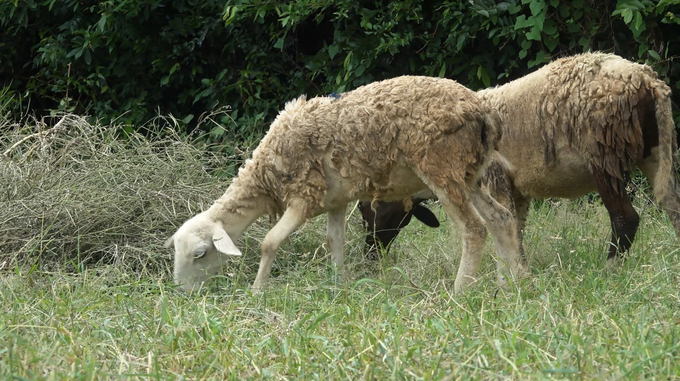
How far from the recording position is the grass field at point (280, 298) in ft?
11.6

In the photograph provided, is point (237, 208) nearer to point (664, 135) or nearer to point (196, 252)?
point (196, 252)

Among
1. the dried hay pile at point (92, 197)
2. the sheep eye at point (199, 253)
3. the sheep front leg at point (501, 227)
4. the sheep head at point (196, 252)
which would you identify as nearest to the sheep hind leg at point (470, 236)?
the sheep front leg at point (501, 227)

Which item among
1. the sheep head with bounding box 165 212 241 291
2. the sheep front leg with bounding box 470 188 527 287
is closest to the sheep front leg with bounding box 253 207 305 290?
the sheep head with bounding box 165 212 241 291

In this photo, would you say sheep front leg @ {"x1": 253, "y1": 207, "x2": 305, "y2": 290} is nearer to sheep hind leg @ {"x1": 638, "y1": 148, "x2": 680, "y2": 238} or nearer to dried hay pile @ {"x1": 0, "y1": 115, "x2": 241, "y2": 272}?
dried hay pile @ {"x1": 0, "y1": 115, "x2": 241, "y2": 272}

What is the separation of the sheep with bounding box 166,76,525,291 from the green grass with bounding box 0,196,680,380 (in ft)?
0.86

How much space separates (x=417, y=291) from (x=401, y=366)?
1.57 m

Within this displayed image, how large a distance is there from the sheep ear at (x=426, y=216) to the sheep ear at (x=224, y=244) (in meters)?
1.79

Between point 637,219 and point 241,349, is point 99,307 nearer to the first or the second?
point 241,349

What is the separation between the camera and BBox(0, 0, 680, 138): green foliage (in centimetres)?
798

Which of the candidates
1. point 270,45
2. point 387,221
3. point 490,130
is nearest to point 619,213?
point 490,130

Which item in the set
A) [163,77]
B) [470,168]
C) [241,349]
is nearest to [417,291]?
[470,168]

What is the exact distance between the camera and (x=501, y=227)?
19.0 feet

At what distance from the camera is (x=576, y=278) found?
17.0ft

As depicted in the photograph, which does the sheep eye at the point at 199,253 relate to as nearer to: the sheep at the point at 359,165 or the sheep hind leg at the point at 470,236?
the sheep at the point at 359,165
